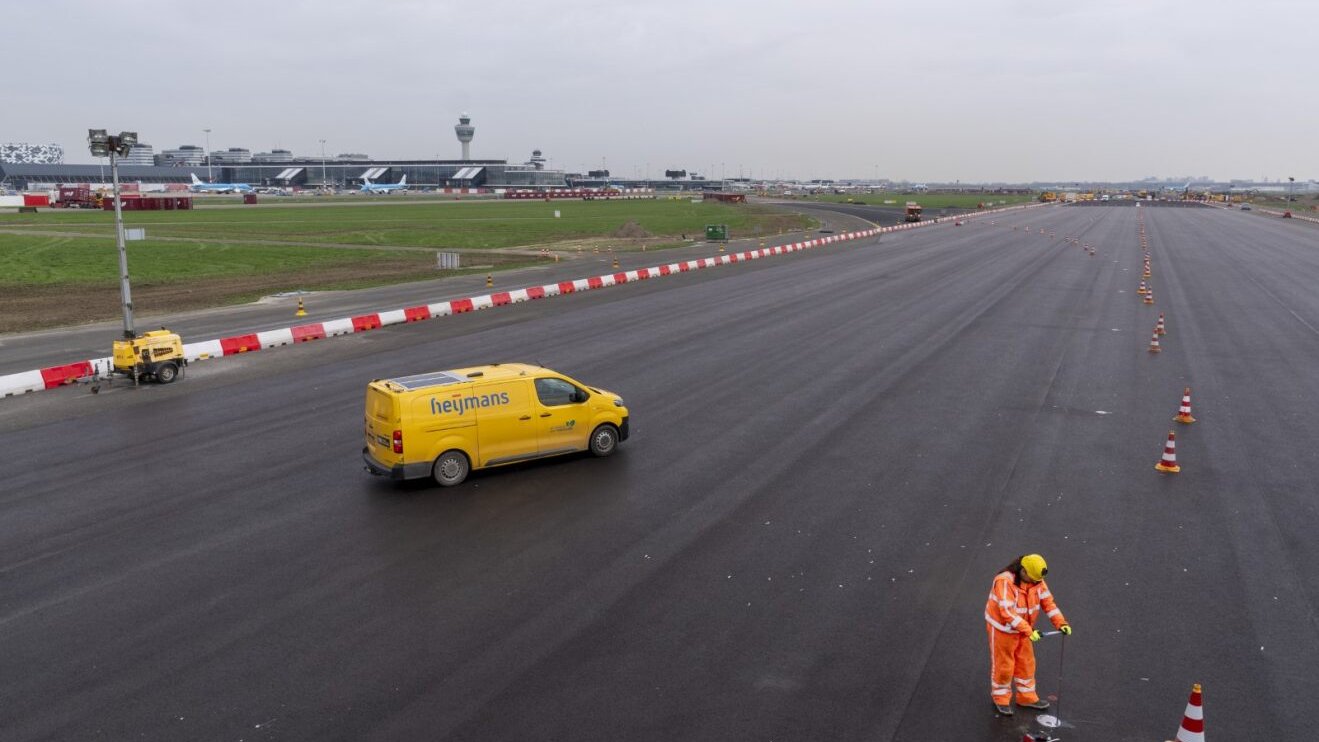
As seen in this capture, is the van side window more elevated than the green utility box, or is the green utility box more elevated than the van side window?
the green utility box

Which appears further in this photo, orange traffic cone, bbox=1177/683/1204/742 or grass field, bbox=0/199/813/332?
grass field, bbox=0/199/813/332

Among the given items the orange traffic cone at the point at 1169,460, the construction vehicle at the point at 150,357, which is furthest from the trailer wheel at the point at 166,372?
the orange traffic cone at the point at 1169,460

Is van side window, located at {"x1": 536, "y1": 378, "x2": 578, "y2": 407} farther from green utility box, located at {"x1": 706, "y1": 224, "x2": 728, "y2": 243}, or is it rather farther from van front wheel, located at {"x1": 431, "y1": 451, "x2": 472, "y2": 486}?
green utility box, located at {"x1": 706, "y1": 224, "x2": 728, "y2": 243}

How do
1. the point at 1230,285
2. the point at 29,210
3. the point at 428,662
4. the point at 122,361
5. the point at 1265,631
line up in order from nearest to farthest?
the point at 428,662
the point at 1265,631
the point at 122,361
the point at 1230,285
the point at 29,210

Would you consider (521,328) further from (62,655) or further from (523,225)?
(523,225)

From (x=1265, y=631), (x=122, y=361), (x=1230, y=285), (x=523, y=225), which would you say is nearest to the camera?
(x=1265, y=631)

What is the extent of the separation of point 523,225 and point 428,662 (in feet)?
279

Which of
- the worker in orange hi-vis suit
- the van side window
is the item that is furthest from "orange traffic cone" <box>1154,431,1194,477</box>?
the van side window

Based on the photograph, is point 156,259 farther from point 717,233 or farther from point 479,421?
point 479,421

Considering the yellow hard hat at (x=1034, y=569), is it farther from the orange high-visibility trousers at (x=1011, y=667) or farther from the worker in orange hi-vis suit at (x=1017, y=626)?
the orange high-visibility trousers at (x=1011, y=667)

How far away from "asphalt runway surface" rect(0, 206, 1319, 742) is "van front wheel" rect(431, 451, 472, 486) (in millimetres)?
357

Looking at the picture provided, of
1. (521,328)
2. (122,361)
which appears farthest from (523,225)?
(122,361)

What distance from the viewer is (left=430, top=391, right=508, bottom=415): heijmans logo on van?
14.4 meters

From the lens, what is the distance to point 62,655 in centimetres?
934
